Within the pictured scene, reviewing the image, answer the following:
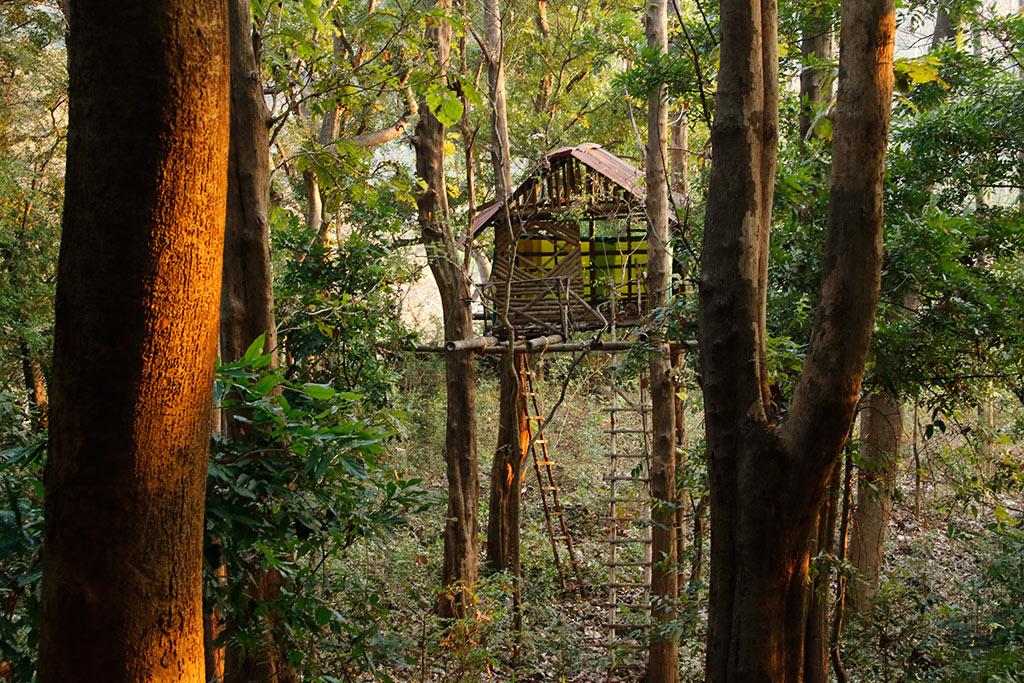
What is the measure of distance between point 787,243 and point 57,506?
152 inches

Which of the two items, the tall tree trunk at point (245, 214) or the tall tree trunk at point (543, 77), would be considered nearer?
the tall tree trunk at point (245, 214)

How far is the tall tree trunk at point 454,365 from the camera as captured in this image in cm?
677

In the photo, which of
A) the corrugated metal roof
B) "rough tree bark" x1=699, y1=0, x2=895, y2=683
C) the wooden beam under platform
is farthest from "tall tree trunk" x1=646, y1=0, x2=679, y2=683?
"rough tree bark" x1=699, y1=0, x2=895, y2=683

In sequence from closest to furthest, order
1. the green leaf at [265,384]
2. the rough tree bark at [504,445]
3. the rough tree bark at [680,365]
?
the green leaf at [265,384], the rough tree bark at [680,365], the rough tree bark at [504,445]

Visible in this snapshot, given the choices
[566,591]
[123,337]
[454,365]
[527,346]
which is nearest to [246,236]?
[123,337]

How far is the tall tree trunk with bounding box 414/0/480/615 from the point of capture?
6770 millimetres

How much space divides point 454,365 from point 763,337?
4.21 metres

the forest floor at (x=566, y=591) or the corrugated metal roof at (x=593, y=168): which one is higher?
the corrugated metal roof at (x=593, y=168)

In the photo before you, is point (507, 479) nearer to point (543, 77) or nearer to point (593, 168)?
point (593, 168)

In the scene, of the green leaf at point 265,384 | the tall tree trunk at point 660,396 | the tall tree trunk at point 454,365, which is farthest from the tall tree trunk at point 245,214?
the tall tree trunk at point 660,396

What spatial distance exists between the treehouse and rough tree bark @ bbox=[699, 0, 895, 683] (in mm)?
5652

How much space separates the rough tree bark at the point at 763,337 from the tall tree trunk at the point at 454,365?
3899 millimetres

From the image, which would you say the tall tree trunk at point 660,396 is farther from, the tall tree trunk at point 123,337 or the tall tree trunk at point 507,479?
the tall tree trunk at point 123,337

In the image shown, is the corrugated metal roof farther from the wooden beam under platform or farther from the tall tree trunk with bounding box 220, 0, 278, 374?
the tall tree trunk with bounding box 220, 0, 278, 374
